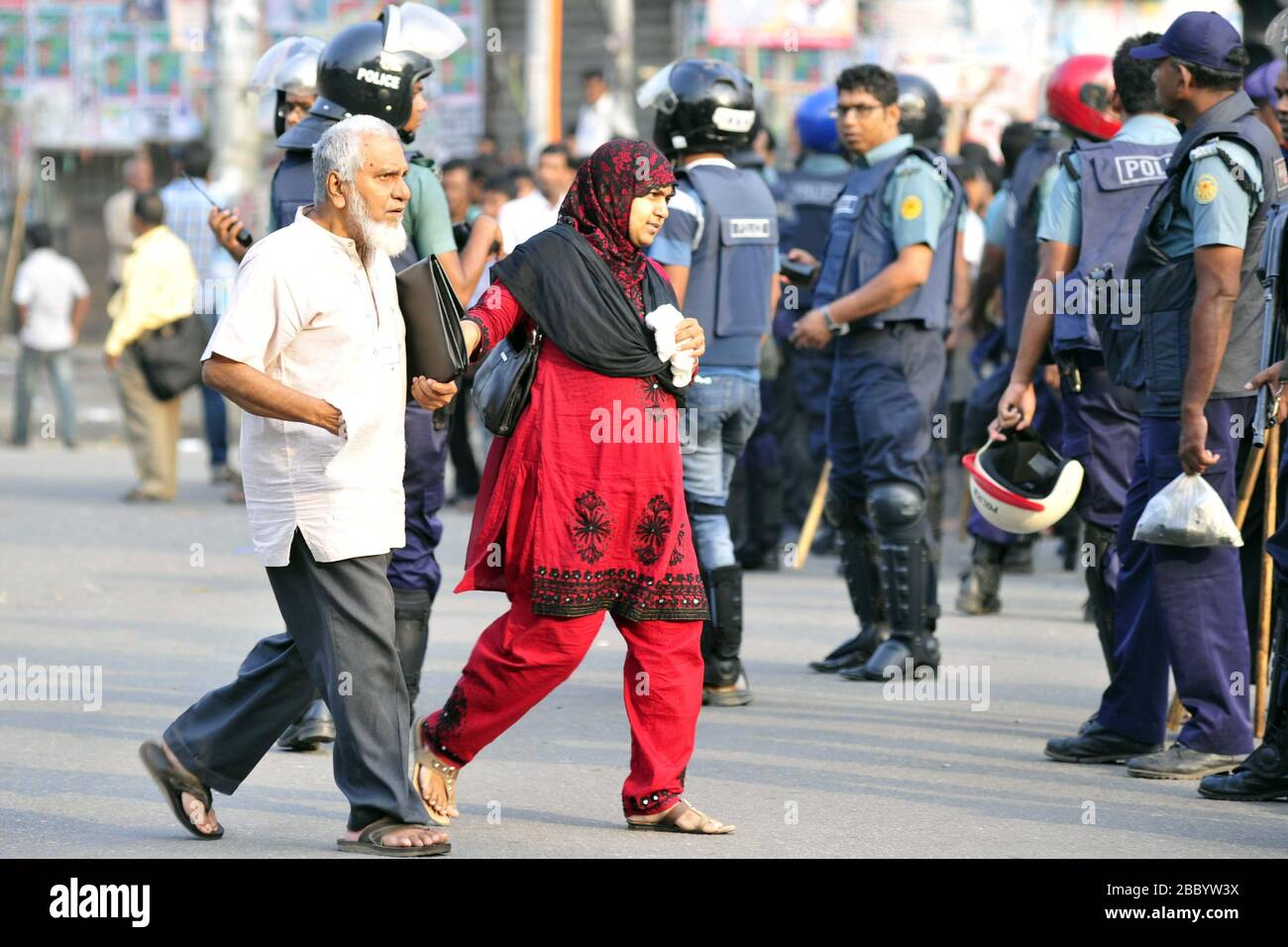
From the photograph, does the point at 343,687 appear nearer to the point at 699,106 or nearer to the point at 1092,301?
the point at 1092,301

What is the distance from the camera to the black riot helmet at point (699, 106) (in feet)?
24.7

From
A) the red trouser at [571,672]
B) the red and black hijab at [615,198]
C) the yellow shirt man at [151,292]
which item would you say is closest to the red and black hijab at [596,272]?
the red and black hijab at [615,198]

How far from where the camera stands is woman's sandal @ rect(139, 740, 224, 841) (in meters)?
5.31

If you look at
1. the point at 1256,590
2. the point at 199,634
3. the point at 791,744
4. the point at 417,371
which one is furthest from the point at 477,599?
the point at 417,371

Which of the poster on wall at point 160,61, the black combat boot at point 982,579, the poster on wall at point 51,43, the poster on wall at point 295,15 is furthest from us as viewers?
the poster on wall at point 51,43

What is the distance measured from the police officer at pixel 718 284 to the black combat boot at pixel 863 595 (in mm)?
707

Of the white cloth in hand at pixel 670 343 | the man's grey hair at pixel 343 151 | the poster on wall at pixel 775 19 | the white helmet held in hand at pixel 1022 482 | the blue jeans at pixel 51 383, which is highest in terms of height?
the poster on wall at pixel 775 19

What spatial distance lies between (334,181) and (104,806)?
6.12 ft

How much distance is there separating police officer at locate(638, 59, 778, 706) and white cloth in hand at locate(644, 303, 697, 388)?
6.03 ft

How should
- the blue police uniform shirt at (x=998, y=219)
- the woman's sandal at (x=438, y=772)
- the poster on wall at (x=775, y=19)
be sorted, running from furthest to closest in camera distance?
the poster on wall at (x=775, y=19) < the blue police uniform shirt at (x=998, y=219) < the woman's sandal at (x=438, y=772)

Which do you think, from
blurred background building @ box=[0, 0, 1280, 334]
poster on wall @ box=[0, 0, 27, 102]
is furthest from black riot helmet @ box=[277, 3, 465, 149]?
poster on wall @ box=[0, 0, 27, 102]

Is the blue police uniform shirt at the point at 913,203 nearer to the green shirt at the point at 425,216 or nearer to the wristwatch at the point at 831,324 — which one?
the wristwatch at the point at 831,324

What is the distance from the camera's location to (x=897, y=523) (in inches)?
311

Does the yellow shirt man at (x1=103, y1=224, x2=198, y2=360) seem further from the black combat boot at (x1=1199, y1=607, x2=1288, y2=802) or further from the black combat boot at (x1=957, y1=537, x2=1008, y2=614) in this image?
the black combat boot at (x1=1199, y1=607, x2=1288, y2=802)
